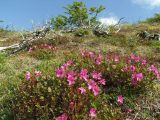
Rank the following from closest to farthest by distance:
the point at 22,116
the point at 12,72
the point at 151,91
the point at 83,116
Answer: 1. the point at 83,116
2. the point at 22,116
3. the point at 151,91
4. the point at 12,72

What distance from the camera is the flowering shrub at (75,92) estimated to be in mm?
6156

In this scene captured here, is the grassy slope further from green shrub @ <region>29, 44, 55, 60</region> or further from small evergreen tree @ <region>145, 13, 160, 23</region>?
small evergreen tree @ <region>145, 13, 160, 23</region>

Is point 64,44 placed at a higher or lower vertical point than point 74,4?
lower

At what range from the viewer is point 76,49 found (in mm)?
12977

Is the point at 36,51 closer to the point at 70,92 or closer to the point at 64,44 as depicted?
the point at 64,44

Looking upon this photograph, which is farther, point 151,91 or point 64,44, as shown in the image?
point 64,44

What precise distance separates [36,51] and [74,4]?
717 cm

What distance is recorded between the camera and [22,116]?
21.0 ft

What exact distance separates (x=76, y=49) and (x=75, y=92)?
6812 millimetres

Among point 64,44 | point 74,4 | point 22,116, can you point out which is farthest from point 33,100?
point 74,4

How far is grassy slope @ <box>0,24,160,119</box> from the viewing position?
7.79 meters

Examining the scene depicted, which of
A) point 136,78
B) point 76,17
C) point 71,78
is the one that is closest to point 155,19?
point 76,17

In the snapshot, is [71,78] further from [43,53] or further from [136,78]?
[43,53]

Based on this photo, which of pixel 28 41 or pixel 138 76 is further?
pixel 28 41
